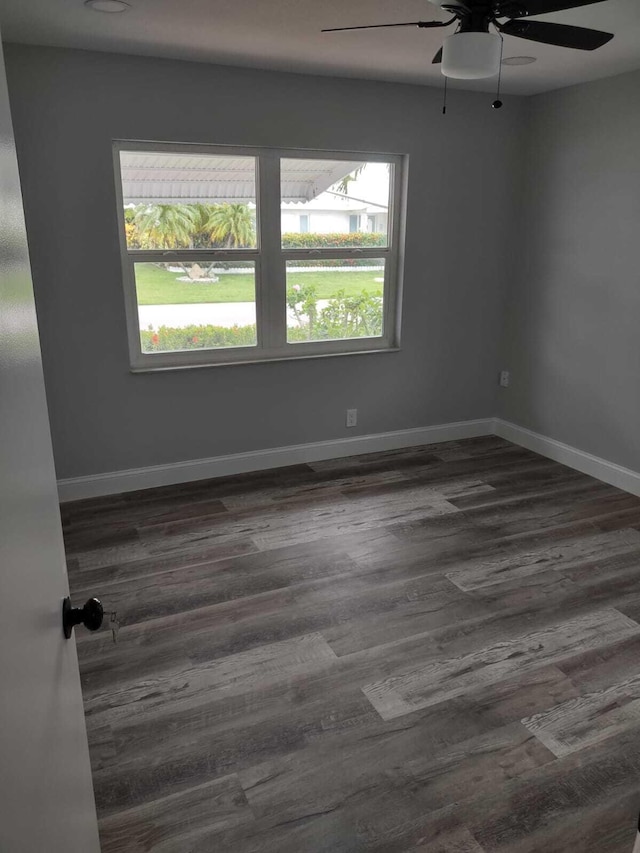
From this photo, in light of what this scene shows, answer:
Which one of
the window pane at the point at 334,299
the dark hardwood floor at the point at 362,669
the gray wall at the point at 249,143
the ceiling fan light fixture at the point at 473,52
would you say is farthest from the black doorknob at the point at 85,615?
the window pane at the point at 334,299

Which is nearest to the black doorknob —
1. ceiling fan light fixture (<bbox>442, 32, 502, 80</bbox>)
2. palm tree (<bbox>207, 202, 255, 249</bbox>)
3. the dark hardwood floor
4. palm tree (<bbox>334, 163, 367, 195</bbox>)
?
the dark hardwood floor

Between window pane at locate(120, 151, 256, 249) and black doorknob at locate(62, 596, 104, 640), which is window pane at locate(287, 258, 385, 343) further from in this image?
black doorknob at locate(62, 596, 104, 640)

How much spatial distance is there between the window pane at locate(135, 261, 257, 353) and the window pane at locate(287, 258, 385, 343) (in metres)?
0.30

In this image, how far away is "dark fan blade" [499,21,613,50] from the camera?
7.38 feet

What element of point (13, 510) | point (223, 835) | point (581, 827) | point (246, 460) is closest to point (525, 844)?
point (581, 827)

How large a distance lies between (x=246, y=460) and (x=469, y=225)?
2.31 meters

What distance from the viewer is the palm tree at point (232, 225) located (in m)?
3.92

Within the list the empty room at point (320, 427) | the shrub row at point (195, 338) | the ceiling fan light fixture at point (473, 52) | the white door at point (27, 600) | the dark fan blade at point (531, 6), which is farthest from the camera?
the shrub row at point (195, 338)

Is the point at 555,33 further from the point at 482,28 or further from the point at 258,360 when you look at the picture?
the point at 258,360

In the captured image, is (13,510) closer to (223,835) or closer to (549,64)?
(223,835)

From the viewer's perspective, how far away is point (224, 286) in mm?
4039

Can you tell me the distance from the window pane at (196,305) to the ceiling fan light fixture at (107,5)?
55.4 inches

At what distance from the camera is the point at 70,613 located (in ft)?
3.79

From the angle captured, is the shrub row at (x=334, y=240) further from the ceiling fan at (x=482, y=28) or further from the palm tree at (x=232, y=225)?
the ceiling fan at (x=482, y=28)
